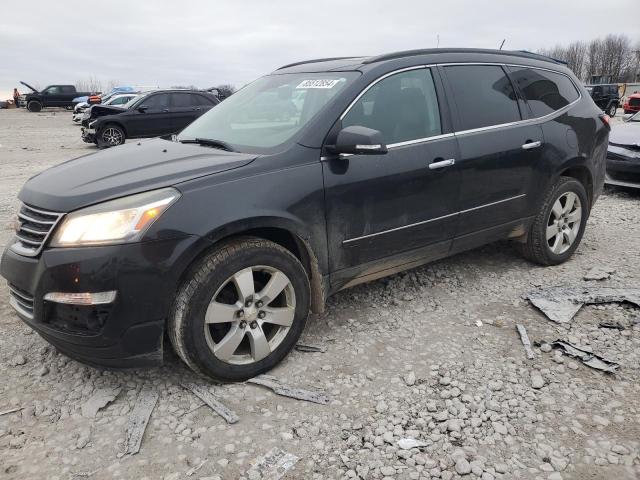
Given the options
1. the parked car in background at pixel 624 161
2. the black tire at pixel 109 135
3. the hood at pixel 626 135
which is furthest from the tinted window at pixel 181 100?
the parked car in background at pixel 624 161

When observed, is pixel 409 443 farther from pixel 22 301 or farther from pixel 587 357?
pixel 22 301

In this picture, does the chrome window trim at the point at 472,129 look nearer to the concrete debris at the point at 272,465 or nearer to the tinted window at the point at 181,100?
the concrete debris at the point at 272,465

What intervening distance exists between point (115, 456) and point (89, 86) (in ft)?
252

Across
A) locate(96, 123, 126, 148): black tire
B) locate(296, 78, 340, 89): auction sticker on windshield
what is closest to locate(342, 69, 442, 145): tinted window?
locate(296, 78, 340, 89): auction sticker on windshield

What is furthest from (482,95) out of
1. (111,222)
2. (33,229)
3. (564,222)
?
(33,229)

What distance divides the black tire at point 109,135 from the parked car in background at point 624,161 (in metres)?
11.7

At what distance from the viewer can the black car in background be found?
14.1 metres

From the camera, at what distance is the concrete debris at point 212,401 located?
259 centimetres

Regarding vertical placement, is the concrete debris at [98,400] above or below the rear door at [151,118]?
below

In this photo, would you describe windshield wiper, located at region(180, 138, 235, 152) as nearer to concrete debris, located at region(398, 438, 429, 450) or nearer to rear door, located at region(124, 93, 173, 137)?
concrete debris, located at region(398, 438, 429, 450)

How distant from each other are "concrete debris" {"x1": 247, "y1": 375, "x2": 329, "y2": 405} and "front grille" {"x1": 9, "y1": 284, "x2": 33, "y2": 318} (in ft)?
3.99

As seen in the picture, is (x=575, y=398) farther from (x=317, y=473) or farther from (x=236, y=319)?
(x=236, y=319)

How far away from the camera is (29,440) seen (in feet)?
8.04

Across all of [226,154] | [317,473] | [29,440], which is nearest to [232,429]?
[317,473]
